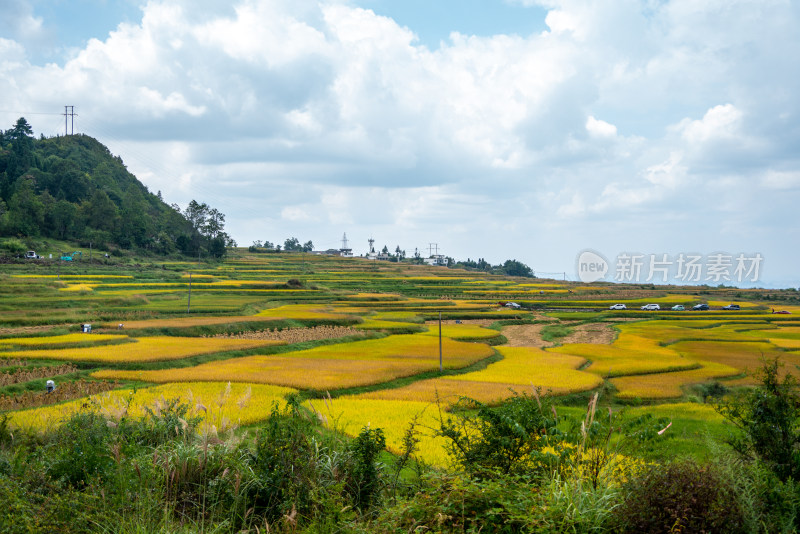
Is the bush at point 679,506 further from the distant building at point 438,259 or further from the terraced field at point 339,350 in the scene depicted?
the distant building at point 438,259

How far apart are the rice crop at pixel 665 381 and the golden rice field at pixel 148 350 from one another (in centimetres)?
1823

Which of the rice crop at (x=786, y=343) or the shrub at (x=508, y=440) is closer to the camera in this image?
the shrub at (x=508, y=440)

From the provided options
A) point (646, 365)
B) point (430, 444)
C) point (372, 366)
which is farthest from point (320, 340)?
point (430, 444)

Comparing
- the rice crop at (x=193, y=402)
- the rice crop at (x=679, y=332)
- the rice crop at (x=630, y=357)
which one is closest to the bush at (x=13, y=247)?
the rice crop at (x=193, y=402)

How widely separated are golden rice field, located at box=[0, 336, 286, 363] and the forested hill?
58251 mm

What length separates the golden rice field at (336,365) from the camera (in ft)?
70.5

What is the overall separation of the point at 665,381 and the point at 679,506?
807 inches

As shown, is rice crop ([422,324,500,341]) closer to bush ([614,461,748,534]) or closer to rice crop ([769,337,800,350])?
rice crop ([769,337,800,350])

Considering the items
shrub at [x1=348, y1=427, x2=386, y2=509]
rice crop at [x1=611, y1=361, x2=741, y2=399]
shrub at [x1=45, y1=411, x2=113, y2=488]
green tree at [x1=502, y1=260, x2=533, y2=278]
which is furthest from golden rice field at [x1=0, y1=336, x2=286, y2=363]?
A: green tree at [x1=502, y1=260, x2=533, y2=278]

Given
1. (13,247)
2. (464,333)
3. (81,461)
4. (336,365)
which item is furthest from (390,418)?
(13,247)

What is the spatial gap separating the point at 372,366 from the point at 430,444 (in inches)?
491

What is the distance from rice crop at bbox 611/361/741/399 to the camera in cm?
2105

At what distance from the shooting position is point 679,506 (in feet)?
16.3

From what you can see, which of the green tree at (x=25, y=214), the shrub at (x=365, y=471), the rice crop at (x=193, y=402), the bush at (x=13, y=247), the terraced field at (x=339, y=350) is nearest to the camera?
the shrub at (x=365, y=471)
